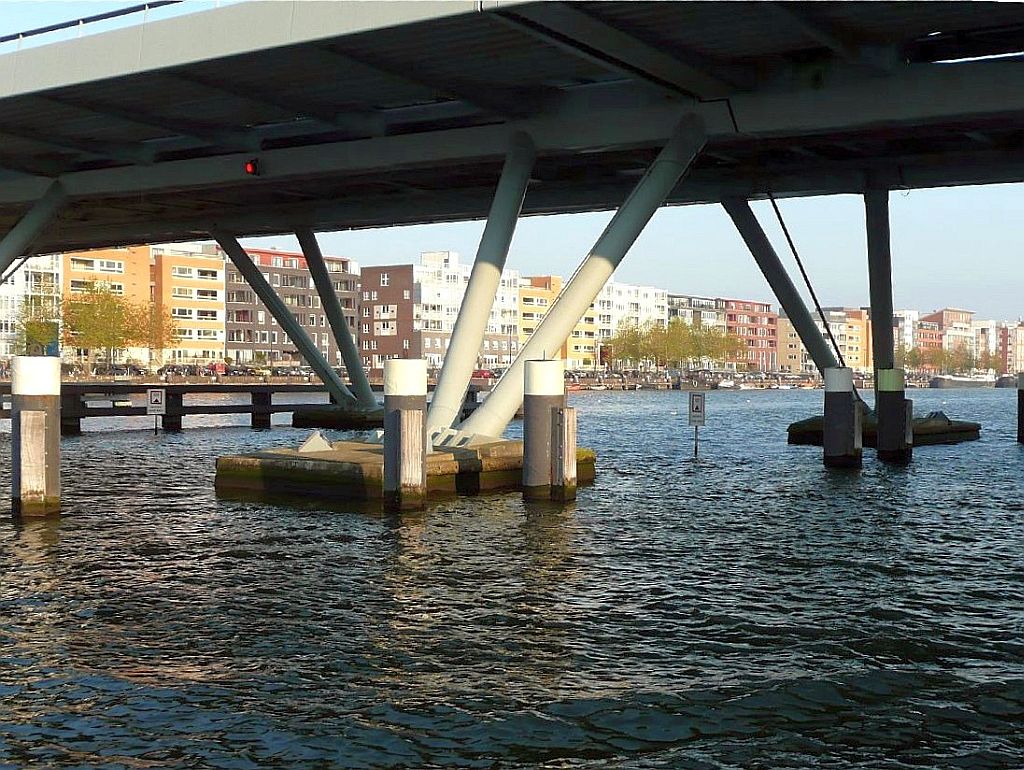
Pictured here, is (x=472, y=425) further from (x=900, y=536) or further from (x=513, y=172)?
(x=900, y=536)

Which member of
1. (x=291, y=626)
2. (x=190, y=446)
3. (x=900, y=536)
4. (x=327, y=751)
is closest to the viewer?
(x=327, y=751)

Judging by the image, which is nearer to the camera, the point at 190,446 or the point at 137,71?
the point at 137,71

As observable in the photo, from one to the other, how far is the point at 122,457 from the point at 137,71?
13.4 meters

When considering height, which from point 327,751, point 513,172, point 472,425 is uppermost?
point 513,172

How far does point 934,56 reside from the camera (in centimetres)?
2175

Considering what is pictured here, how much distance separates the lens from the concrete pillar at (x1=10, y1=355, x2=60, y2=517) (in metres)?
18.7

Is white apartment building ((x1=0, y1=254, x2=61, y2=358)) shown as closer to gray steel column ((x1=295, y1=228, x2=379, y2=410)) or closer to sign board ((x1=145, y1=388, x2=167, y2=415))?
sign board ((x1=145, y1=388, x2=167, y2=415))

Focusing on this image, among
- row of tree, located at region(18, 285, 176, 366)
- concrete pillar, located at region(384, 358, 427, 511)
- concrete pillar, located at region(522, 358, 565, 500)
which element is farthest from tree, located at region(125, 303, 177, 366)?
concrete pillar, located at region(384, 358, 427, 511)

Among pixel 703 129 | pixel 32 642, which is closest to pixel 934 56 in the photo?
pixel 703 129

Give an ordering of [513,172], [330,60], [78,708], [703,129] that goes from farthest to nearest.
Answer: [513,172] < [703,129] < [330,60] < [78,708]

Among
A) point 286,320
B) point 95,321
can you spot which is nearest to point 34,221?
point 286,320

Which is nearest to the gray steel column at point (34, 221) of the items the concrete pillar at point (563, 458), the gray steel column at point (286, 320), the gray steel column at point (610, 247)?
the gray steel column at point (286, 320)

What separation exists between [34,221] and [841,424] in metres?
20.9

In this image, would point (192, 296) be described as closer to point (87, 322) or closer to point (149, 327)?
point (149, 327)
